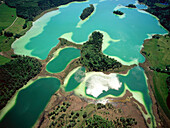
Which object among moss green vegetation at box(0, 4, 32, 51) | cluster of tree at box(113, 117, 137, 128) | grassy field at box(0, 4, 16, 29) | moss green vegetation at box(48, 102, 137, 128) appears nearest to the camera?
moss green vegetation at box(48, 102, 137, 128)

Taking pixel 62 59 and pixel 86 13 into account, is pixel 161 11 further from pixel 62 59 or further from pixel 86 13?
pixel 62 59

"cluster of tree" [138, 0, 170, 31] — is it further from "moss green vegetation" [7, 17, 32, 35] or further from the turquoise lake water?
"moss green vegetation" [7, 17, 32, 35]

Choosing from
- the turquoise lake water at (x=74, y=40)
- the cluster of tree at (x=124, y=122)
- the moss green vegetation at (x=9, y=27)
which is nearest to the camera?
the cluster of tree at (x=124, y=122)

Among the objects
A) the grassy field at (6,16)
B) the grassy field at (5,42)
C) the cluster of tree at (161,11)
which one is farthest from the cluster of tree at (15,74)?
the cluster of tree at (161,11)

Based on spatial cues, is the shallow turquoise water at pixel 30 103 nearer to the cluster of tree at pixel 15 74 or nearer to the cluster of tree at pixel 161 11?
the cluster of tree at pixel 15 74

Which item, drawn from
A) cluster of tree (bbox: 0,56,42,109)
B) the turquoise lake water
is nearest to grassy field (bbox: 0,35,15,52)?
the turquoise lake water

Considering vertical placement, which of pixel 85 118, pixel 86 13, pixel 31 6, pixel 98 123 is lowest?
pixel 85 118

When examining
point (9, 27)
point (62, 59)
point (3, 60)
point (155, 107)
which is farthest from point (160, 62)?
point (9, 27)
